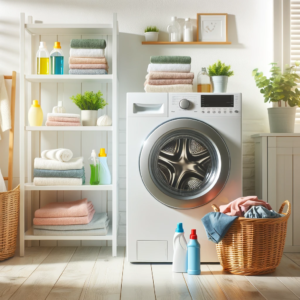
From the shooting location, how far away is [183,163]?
206 cm

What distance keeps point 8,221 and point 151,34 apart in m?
1.56

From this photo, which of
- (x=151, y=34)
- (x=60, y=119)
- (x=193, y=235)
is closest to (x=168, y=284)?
(x=193, y=235)

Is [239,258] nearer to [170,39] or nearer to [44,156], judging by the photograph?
[44,156]

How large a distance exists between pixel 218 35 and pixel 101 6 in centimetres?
87

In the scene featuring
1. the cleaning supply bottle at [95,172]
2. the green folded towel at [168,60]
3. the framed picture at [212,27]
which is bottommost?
the cleaning supply bottle at [95,172]

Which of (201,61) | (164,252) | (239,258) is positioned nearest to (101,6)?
(201,61)

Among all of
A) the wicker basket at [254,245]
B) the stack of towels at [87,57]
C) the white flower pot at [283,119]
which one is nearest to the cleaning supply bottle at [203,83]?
the white flower pot at [283,119]

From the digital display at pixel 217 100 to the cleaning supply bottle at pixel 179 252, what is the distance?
71 centimetres

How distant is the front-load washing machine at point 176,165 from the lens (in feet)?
6.79

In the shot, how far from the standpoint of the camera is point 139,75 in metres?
2.63

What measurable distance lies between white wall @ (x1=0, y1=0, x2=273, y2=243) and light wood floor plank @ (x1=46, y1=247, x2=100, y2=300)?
0.33 metres

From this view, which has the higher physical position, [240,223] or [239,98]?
→ [239,98]

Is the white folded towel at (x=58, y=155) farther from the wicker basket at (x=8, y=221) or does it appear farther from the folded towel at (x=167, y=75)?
the folded towel at (x=167, y=75)

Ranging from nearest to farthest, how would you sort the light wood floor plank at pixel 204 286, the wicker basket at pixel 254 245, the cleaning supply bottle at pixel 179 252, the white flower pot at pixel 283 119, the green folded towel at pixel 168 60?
the light wood floor plank at pixel 204 286, the wicker basket at pixel 254 245, the cleaning supply bottle at pixel 179 252, the green folded towel at pixel 168 60, the white flower pot at pixel 283 119
